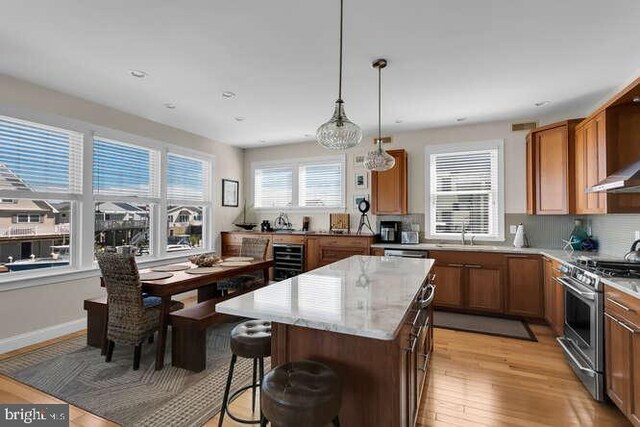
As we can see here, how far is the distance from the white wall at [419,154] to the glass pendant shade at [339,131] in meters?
3.01

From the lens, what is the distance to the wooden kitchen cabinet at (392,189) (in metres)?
4.85

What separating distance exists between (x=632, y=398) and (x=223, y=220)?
5461 mm

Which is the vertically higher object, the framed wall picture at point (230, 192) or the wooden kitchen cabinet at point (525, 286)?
the framed wall picture at point (230, 192)

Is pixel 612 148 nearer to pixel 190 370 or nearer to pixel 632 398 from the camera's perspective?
pixel 632 398

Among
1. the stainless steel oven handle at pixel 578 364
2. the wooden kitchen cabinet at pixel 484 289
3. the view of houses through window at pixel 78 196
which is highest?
the view of houses through window at pixel 78 196

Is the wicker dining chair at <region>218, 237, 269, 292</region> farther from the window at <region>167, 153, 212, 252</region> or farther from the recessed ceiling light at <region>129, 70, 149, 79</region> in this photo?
the recessed ceiling light at <region>129, 70, 149, 79</region>

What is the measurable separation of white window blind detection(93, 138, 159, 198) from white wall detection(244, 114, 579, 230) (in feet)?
6.55

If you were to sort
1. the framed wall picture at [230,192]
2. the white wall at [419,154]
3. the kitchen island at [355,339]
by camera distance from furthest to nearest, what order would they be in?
the framed wall picture at [230,192] < the white wall at [419,154] < the kitchen island at [355,339]

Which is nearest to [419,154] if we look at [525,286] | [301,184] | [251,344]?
[301,184]

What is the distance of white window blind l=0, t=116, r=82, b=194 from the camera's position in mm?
3166

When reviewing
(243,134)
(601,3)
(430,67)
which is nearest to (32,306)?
(243,134)

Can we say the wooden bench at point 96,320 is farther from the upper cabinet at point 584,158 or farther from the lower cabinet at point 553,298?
the upper cabinet at point 584,158

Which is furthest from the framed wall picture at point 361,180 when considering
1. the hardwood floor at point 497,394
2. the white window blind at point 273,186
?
the hardwood floor at point 497,394

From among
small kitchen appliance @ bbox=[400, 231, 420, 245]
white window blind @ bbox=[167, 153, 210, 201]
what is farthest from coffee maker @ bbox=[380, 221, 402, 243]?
white window blind @ bbox=[167, 153, 210, 201]
